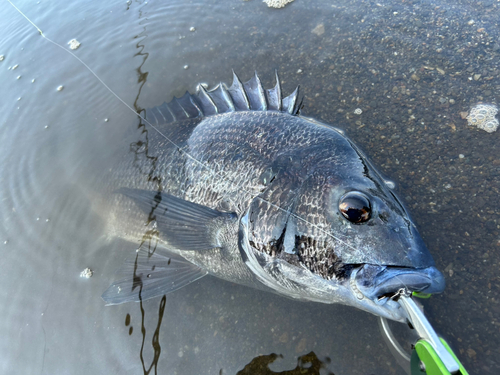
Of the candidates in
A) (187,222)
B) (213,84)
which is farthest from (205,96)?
(187,222)

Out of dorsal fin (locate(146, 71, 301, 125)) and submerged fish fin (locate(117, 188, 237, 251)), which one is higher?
dorsal fin (locate(146, 71, 301, 125))

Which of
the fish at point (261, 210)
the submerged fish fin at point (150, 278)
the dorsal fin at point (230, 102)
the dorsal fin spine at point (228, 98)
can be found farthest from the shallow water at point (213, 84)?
the dorsal fin spine at point (228, 98)

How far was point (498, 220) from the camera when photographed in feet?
6.63

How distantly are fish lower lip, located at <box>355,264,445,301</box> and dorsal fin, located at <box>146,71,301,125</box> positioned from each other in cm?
138

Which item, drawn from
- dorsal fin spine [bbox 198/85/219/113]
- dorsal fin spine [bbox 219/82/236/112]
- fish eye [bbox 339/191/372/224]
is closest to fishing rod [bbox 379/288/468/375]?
fish eye [bbox 339/191/372/224]

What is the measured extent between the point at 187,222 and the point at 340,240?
1.15 metres

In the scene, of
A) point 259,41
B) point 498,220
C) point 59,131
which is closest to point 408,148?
point 498,220

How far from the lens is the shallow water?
201 cm

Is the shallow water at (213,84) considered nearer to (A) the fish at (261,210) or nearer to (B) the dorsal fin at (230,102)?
(A) the fish at (261,210)

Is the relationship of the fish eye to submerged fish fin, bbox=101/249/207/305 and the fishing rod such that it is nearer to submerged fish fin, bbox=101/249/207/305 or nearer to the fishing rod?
the fishing rod

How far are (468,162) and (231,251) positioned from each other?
1.98m

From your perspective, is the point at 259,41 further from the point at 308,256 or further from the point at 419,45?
the point at 308,256

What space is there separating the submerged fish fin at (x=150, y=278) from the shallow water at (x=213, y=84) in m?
0.20

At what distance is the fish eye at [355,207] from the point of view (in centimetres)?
147
